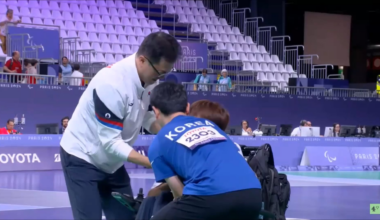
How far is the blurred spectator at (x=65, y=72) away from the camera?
20559mm

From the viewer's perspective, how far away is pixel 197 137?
12.0 ft

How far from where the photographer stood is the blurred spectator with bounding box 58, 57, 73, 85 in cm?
2056

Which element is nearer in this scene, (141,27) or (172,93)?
(172,93)

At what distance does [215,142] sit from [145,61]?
899mm

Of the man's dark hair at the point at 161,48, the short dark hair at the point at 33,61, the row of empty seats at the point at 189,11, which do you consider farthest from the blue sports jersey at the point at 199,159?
the row of empty seats at the point at 189,11

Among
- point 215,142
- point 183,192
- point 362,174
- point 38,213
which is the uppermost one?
point 215,142

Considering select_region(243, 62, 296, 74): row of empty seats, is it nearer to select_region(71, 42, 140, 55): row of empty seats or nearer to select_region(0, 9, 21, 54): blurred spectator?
select_region(71, 42, 140, 55): row of empty seats

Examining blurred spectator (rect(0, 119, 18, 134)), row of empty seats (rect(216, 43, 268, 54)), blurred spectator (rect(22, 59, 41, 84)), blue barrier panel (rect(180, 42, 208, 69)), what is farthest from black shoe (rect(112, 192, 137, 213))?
row of empty seats (rect(216, 43, 268, 54))

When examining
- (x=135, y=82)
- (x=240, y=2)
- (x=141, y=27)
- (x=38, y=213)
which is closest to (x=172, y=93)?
(x=135, y=82)

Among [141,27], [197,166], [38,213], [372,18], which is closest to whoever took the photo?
[197,166]

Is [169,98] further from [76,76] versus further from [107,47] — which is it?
[107,47]

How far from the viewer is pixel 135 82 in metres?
4.43

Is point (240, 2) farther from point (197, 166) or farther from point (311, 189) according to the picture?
point (197, 166)

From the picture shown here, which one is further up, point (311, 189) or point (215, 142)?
point (215, 142)
